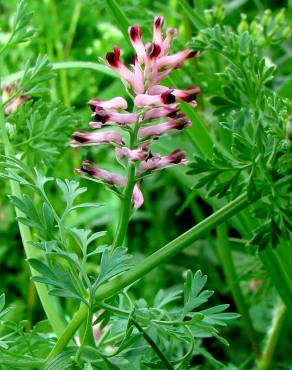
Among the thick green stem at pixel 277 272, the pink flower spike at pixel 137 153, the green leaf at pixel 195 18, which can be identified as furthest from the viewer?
the green leaf at pixel 195 18

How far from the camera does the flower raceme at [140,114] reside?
34.5 inches

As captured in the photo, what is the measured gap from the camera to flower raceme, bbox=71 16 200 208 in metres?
0.88

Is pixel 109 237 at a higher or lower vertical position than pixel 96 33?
lower

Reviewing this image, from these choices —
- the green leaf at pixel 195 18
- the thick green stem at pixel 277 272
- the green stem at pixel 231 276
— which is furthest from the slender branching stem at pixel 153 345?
the green leaf at pixel 195 18

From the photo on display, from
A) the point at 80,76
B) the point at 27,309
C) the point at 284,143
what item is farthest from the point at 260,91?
the point at 80,76

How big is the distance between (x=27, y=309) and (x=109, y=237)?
353 mm

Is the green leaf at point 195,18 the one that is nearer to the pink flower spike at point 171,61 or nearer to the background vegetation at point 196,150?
the background vegetation at point 196,150

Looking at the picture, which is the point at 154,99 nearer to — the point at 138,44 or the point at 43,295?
the point at 138,44

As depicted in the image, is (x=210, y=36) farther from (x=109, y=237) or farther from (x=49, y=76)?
(x=109, y=237)

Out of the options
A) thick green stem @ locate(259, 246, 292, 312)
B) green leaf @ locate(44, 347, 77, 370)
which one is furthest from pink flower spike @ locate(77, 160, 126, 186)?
thick green stem @ locate(259, 246, 292, 312)

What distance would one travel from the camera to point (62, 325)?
1.02 meters

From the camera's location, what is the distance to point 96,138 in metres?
0.91

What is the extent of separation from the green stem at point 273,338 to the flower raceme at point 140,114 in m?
0.68

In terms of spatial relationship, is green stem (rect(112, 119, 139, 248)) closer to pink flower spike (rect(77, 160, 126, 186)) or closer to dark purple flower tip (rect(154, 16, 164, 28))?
pink flower spike (rect(77, 160, 126, 186))
